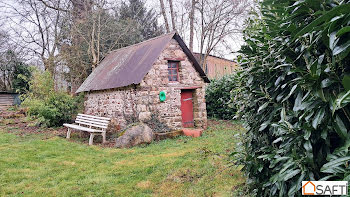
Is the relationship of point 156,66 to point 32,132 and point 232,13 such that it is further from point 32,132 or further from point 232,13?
point 232,13

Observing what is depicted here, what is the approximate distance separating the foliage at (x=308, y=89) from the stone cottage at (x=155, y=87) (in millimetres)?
7000

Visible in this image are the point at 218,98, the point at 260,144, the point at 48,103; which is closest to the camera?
the point at 260,144

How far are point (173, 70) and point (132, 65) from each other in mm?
1878

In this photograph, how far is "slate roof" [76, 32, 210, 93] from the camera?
9622 millimetres

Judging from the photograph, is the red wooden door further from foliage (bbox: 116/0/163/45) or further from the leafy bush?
foliage (bbox: 116/0/163/45)

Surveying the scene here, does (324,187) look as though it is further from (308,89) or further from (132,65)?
(132,65)

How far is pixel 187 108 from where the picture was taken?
11266mm

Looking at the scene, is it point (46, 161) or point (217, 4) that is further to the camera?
point (217, 4)

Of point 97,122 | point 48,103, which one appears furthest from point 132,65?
point 48,103

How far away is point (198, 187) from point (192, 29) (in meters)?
14.9

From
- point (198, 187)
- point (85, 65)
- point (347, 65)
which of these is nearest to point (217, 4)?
point (85, 65)

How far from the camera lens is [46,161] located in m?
6.40

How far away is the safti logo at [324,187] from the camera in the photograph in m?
1.37

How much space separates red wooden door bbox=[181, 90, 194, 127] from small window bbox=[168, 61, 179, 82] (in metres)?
0.87
